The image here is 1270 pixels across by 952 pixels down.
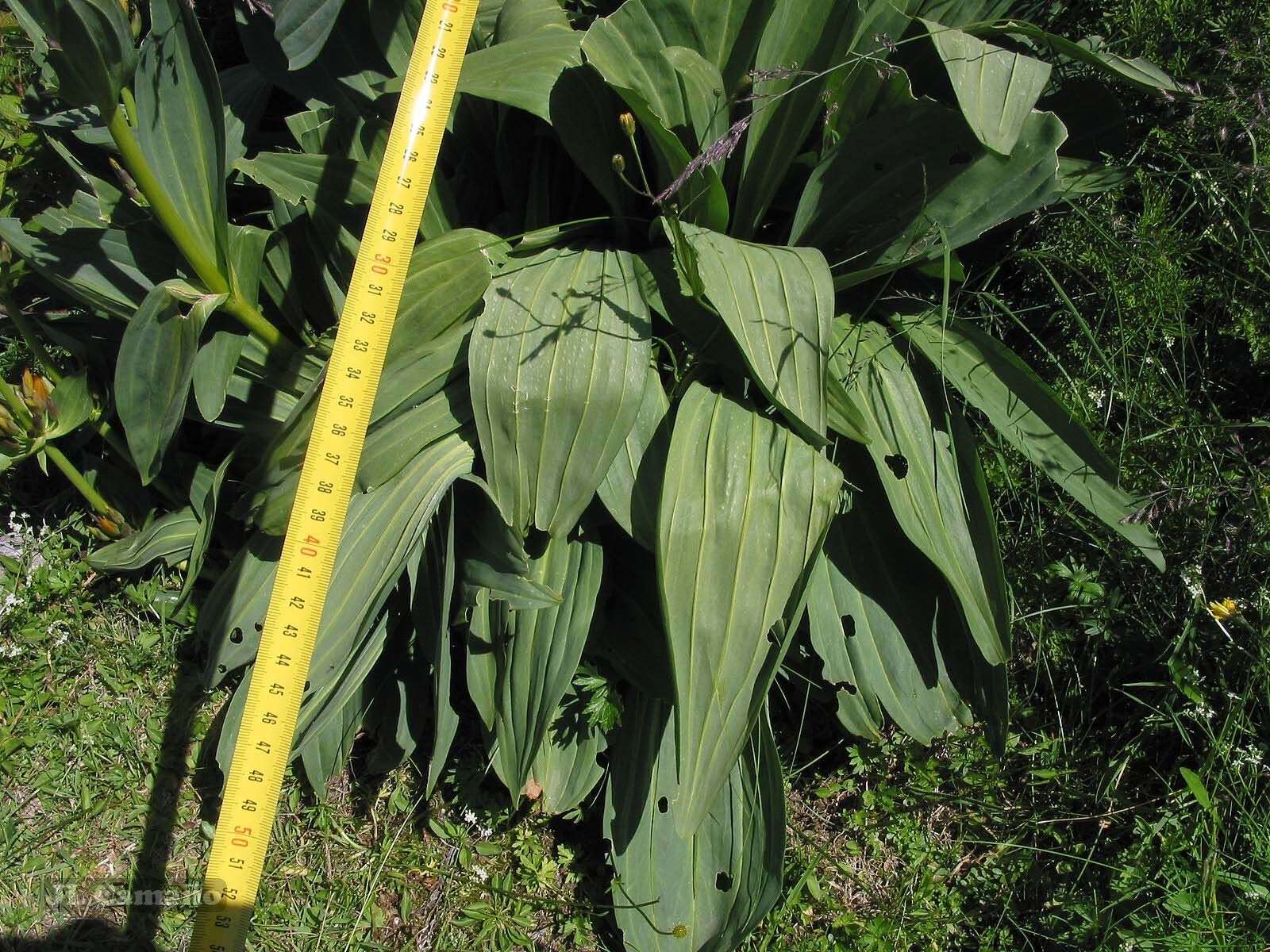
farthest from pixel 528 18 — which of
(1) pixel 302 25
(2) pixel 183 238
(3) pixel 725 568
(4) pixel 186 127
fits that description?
(3) pixel 725 568

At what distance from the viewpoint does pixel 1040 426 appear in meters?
2.22

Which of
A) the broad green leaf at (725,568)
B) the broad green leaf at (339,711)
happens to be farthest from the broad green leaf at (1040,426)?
the broad green leaf at (339,711)

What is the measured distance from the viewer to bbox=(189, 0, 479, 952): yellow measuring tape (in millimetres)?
1756

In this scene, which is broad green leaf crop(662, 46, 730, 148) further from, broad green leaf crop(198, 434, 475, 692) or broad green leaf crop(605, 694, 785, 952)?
broad green leaf crop(605, 694, 785, 952)

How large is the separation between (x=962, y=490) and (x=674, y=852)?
3.47 ft

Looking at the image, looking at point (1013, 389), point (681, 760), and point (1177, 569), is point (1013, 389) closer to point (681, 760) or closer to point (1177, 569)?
point (1177, 569)

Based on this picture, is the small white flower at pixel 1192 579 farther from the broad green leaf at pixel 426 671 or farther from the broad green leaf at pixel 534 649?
the broad green leaf at pixel 426 671

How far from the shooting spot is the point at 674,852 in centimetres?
244

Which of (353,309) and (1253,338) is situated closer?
(353,309)

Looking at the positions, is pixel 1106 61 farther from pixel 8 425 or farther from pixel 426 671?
pixel 8 425

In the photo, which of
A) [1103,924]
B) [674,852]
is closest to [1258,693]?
[1103,924]

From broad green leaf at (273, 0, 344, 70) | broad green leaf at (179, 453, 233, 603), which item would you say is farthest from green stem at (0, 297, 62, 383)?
broad green leaf at (273, 0, 344, 70)

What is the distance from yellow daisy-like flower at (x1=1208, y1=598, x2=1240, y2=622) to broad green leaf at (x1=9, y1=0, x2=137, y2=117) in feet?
8.13

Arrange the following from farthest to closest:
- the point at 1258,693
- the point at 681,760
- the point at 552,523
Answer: the point at 1258,693
the point at 552,523
the point at 681,760
